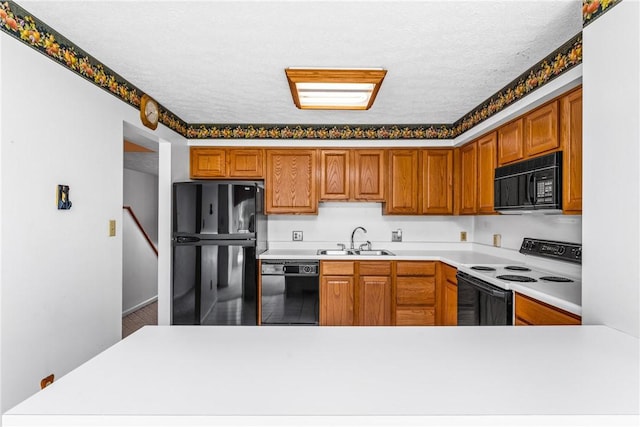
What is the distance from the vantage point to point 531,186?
2201 mm

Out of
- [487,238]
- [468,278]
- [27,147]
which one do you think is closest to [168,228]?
[27,147]

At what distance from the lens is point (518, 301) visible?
1.99 m

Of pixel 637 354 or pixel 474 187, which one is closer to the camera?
pixel 637 354

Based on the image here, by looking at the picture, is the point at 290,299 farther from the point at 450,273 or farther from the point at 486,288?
the point at 486,288

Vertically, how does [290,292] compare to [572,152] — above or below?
below

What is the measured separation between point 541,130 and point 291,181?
89.6 inches

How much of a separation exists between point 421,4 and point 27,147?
1983 mm

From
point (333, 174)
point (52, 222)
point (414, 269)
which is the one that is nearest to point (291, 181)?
point (333, 174)

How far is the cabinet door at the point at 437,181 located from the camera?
11.8 ft

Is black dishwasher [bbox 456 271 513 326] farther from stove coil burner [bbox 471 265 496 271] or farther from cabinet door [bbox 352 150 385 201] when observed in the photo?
cabinet door [bbox 352 150 385 201]

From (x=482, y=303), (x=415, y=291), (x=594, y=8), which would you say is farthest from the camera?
(x=415, y=291)

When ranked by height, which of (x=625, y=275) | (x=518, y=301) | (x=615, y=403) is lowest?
(x=518, y=301)

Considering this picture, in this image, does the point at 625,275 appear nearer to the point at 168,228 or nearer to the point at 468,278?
the point at 468,278

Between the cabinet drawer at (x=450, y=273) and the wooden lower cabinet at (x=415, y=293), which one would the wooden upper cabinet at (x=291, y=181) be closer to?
the wooden lower cabinet at (x=415, y=293)
